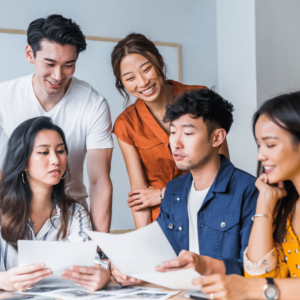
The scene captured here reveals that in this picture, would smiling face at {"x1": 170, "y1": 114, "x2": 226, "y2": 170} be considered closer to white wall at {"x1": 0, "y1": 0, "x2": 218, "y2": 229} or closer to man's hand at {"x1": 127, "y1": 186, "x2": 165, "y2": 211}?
man's hand at {"x1": 127, "y1": 186, "x2": 165, "y2": 211}

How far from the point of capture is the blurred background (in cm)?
305

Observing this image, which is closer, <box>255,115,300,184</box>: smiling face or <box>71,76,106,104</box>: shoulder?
<box>255,115,300,184</box>: smiling face

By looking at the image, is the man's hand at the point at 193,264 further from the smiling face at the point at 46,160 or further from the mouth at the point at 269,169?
the smiling face at the point at 46,160

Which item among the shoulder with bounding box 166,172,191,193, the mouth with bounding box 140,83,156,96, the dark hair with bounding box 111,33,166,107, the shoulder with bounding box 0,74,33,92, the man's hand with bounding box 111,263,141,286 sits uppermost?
the dark hair with bounding box 111,33,166,107

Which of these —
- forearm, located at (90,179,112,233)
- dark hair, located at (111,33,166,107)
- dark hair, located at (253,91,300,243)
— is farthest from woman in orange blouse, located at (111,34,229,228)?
dark hair, located at (253,91,300,243)

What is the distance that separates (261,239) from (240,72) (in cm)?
221

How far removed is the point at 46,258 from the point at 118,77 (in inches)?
42.6

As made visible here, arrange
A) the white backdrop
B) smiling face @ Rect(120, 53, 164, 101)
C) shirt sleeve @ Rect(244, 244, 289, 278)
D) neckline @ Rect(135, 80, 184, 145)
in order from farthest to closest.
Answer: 1. the white backdrop
2. neckline @ Rect(135, 80, 184, 145)
3. smiling face @ Rect(120, 53, 164, 101)
4. shirt sleeve @ Rect(244, 244, 289, 278)

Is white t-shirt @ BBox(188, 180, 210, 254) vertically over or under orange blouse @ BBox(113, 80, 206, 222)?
under

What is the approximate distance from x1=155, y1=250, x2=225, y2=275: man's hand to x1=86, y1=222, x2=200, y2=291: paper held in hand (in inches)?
0.6

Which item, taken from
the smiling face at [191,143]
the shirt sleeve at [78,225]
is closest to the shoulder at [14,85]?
the shirt sleeve at [78,225]

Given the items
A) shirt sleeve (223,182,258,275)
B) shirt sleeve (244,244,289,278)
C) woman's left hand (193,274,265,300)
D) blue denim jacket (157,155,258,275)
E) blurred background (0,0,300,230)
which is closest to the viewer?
woman's left hand (193,274,265,300)

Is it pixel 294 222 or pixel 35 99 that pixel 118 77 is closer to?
pixel 35 99

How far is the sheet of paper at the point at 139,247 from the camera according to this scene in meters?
1.09
